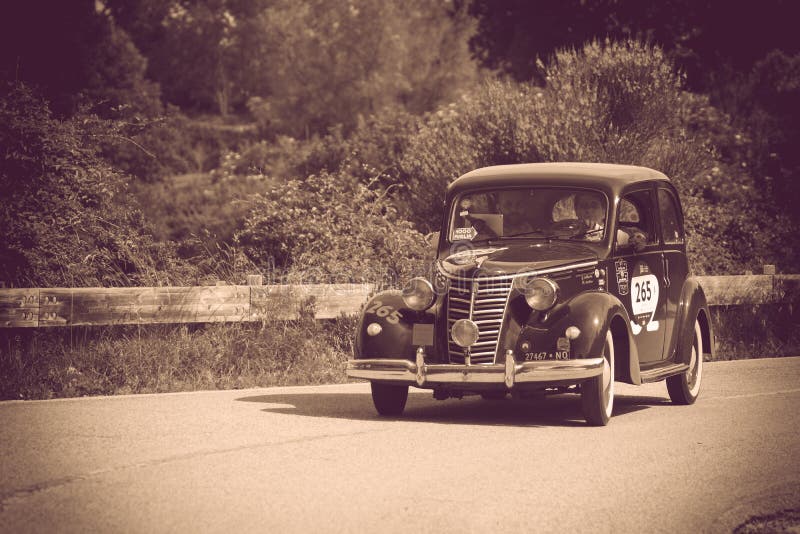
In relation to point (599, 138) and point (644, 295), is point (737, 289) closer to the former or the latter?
point (644, 295)

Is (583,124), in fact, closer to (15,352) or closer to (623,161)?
(623,161)

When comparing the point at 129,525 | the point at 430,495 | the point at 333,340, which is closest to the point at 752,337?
the point at 333,340

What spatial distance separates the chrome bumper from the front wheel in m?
0.22

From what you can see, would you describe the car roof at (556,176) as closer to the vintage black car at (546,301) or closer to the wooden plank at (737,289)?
the vintage black car at (546,301)

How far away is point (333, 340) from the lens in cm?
1433

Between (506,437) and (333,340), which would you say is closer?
(506,437)

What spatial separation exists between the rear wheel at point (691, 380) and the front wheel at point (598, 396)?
1.65 metres

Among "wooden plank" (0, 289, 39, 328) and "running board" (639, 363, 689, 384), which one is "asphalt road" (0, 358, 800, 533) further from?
"wooden plank" (0, 289, 39, 328)

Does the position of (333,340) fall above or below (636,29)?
below

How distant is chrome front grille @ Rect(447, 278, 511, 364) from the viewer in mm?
9766

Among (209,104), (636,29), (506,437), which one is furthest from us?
(209,104)

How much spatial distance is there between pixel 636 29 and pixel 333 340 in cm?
3247

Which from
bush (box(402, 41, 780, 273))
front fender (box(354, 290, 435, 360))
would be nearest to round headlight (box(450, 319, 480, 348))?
front fender (box(354, 290, 435, 360))

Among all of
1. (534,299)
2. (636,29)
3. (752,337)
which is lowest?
(752,337)
